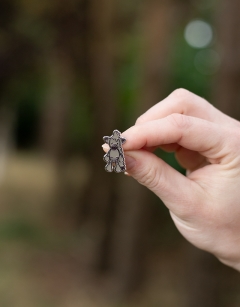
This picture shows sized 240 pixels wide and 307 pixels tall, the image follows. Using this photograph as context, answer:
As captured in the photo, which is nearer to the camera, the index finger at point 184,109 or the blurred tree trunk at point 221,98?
the index finger at point 184,109

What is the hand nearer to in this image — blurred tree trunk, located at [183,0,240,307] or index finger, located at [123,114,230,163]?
index finger, located at [123,114,230,163]

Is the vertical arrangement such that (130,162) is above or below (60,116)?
below

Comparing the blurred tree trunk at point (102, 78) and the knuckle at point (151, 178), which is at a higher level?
the blurred tree trunk at point (102, 78)

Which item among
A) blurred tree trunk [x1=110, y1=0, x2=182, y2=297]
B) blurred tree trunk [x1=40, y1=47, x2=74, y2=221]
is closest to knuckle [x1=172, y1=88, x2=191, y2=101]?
blurred tree trunk [x1=110, y1=0, x2=182, y2=297]

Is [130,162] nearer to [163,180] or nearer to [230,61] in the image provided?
[163,180]

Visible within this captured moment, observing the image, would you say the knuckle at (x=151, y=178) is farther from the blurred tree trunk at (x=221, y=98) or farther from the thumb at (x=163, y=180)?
the blurred tree trunk at (x=221, y=98)

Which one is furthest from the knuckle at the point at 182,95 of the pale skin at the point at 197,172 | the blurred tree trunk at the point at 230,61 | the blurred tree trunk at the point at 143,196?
the blurred tree trunk at the point at 143,196

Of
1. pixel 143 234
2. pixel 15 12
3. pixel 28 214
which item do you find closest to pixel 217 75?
pixel 143 234

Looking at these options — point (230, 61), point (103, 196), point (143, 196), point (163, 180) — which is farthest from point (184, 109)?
point (103, 196)
